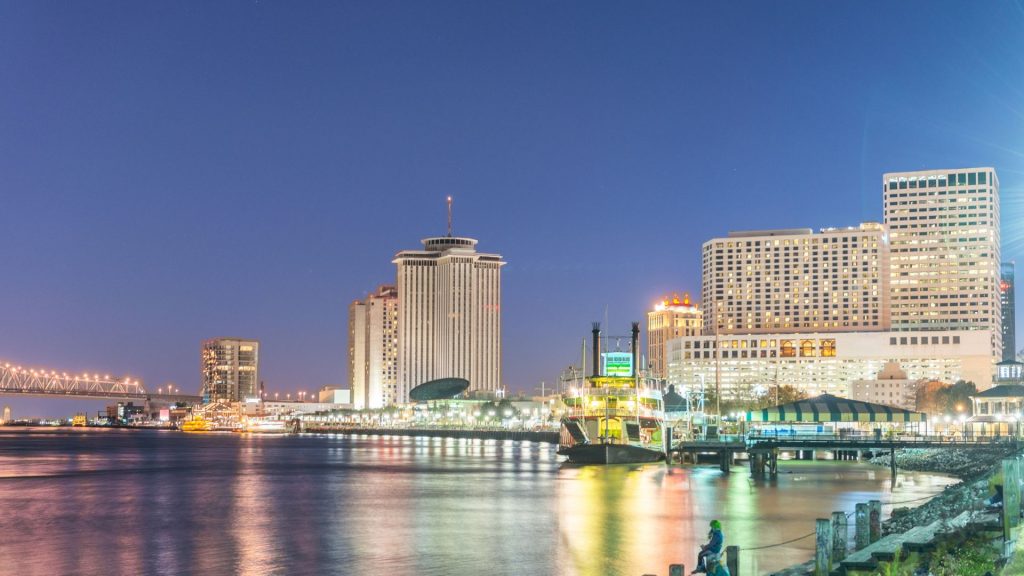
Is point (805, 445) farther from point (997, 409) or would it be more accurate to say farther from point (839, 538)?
point (997, 409)

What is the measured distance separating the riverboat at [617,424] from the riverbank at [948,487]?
24.7 m

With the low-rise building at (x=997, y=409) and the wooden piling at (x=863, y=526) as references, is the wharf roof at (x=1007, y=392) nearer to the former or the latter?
the low-rise building at (x=997, y=409)

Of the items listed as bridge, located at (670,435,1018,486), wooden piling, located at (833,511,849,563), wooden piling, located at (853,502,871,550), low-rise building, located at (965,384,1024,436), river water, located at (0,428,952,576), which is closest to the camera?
wooden piling, located at (833,511,849,563)

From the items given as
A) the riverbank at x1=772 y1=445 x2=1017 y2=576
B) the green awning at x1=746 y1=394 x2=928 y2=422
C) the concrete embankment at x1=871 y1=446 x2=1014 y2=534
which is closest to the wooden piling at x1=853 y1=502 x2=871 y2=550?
the riverbank at x1=772 y1=445 x2=1017 y2=576

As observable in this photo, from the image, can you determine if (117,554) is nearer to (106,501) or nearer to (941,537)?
(106,501)

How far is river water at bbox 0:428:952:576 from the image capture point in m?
48.3

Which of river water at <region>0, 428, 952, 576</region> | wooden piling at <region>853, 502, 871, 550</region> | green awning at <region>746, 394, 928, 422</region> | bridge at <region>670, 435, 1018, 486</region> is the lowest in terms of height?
river water at <region>0, 428, 952, 576</region>

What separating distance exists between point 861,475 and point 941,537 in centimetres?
7187

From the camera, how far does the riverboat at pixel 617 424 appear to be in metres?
121

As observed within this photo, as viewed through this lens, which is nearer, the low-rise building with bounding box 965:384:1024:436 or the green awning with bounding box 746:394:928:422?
the green awning with bounding box 746:394:928:422

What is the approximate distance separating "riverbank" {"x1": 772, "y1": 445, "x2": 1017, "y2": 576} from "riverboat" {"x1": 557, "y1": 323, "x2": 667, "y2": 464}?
80.9 ft

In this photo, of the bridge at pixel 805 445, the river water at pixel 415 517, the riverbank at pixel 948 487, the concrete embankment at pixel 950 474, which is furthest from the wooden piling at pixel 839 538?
the bridge at pixel 805 445

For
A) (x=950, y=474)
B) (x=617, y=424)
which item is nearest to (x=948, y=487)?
(x=950, y=474)

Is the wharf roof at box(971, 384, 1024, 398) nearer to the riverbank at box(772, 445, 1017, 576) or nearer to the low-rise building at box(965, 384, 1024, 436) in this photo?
the low-rise building at box(965, 384, 1024, 436)
